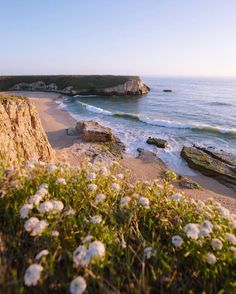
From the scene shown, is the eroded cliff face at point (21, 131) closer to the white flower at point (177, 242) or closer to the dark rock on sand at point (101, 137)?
the white flower at point (177, 242)

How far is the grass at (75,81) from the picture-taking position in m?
62.2

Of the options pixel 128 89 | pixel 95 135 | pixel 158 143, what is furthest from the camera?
pixel 128 89

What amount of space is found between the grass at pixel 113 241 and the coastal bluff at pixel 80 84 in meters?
57.6

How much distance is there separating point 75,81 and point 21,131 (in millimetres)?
58865

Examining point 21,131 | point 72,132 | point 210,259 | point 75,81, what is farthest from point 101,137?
point 75,81

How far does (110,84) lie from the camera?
61.5m

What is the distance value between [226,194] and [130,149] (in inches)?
298

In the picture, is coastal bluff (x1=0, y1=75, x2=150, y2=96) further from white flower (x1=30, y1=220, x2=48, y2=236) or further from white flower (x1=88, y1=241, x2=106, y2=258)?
white flower (x1=88, y1=241, x2=106, y2=258)

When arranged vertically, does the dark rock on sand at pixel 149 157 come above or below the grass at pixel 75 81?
above

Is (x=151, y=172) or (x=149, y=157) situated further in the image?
(x=149, y=157)

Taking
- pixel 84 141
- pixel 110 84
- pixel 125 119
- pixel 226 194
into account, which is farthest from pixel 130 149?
pixel 110 84

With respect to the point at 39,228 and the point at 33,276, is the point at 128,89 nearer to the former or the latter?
the point at 39,228

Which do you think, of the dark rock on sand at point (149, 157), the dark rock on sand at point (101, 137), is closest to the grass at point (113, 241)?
the dark rock on sand at point (149, 157)

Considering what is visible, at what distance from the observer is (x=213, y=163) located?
15.5m
